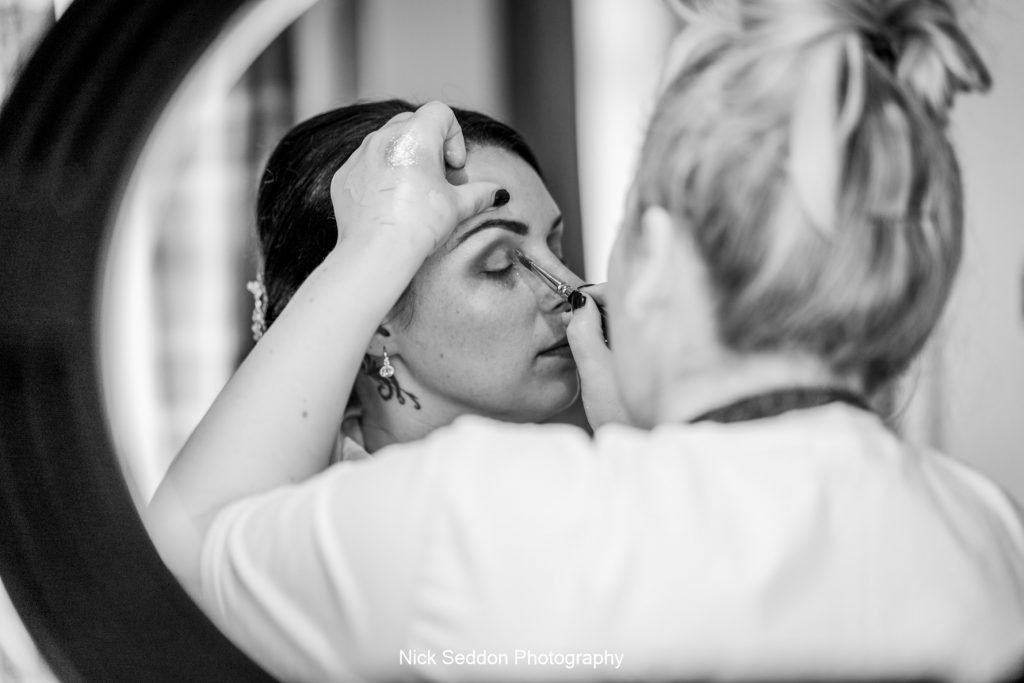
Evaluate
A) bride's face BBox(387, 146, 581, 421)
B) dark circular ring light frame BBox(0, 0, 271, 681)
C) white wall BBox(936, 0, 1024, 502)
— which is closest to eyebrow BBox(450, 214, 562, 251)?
bride's face BBox(387, 146, 581, 421)

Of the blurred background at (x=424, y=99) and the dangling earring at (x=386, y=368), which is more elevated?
the blurred background at (x=424, y=99)

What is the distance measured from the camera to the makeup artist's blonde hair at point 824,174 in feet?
1.66

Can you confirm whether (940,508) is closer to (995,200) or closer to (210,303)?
(995,200)

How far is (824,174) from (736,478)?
165mm

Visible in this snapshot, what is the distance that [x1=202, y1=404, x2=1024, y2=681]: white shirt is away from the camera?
0.48 m

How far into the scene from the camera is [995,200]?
719 millimetres

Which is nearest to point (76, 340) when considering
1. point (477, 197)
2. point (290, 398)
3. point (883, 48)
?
point (290, 398)

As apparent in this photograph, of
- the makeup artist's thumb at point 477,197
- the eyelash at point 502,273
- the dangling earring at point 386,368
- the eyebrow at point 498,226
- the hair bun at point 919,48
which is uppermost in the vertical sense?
the hair bun at point 919,48

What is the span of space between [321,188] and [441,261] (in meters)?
0.14

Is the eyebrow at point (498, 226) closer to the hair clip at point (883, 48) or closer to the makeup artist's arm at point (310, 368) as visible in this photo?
the makeup artist's arm at point (310, 368)

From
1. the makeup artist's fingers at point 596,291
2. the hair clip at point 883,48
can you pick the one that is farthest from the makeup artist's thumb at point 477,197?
the hair clip at point 883,48

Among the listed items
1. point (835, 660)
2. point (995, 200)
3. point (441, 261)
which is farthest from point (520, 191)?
point (835, 660)

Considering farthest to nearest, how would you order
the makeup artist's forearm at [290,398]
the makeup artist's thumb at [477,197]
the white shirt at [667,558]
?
the makeup artist's thumb at [477,197] < the makeup artist's forearm at [290,398] < the white shirt at [667,558]

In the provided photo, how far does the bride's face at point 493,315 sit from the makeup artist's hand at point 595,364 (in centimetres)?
6
